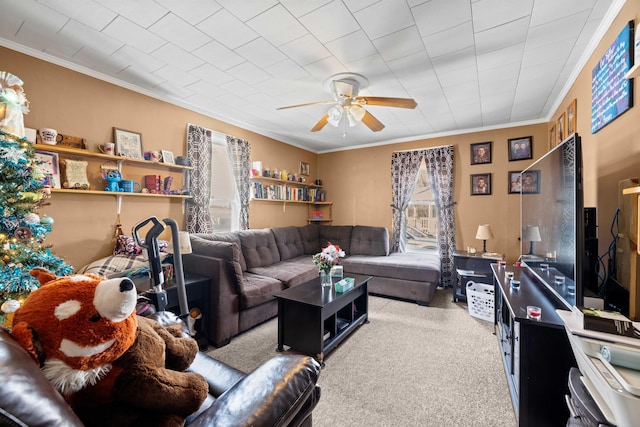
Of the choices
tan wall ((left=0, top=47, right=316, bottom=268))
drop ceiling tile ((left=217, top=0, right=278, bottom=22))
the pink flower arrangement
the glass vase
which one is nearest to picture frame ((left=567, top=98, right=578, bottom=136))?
the pink flower arrangement

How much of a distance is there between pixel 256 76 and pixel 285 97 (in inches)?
20.0

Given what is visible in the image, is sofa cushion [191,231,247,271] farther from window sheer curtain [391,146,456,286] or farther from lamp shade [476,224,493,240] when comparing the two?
lamp shade [476,224,493,240]

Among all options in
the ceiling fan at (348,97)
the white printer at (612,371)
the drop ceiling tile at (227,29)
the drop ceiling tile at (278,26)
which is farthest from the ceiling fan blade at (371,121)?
the white printer at (612,371)

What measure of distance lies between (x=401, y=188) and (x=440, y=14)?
3.14 metres

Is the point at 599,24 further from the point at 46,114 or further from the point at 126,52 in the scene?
the point at 46,114

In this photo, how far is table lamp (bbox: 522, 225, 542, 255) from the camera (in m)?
2.16

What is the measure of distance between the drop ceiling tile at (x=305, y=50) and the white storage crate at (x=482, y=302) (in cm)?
298

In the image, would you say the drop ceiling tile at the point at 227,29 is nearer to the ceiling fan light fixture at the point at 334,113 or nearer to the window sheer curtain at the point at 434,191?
the ceiling fan light fixture at the point at 334,113

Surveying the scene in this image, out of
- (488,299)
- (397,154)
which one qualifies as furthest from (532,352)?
(397,154)

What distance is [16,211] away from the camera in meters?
1.46

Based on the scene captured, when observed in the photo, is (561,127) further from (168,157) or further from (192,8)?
(168,157)

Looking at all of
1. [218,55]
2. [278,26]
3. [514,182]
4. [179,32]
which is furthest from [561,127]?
[179,32]

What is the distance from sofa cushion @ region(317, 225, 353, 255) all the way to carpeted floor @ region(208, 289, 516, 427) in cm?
182

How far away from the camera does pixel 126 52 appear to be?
84.3 inches
